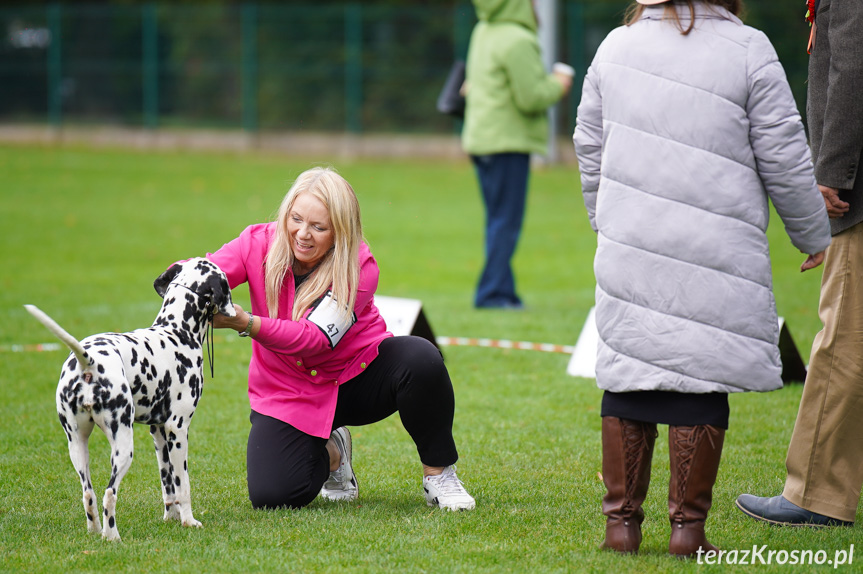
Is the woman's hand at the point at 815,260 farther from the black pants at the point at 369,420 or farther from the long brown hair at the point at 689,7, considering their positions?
the black pants at the point at 369,420

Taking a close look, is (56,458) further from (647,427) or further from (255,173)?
(255,173)

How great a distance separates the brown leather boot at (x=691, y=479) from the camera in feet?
11.7

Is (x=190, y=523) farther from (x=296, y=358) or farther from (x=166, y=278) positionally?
(x=166, y=278)

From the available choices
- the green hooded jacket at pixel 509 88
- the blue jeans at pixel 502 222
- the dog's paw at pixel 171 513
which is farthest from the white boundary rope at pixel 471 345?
the dog's paw at pixel 171 513

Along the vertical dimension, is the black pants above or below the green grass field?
above

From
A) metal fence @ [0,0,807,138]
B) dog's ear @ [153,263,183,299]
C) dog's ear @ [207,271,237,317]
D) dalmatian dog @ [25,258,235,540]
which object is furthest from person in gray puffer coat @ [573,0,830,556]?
metal fence @ [0,0,807,138]

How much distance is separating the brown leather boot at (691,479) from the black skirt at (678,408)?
3cm

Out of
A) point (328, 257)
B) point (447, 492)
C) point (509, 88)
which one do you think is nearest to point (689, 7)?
point (328, 257)

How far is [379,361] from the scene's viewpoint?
454 cm

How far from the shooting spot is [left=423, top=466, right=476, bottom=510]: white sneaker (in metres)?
4.40

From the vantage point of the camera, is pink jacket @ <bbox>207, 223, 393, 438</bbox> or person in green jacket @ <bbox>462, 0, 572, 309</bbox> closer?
pink jacket @ <bbox>207, 223, 393, 438</bbox>

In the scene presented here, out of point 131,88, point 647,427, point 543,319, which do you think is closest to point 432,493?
point 647,427

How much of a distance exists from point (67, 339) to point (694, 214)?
206 cm

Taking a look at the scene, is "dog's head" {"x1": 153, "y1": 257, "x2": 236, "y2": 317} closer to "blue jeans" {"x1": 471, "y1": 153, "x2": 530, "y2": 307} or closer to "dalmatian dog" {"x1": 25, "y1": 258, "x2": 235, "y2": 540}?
"dalmatian dog" {"x1": 25, "y1": 258, "x2": 235, "y2": 540}
